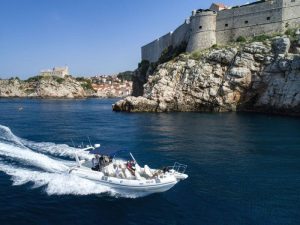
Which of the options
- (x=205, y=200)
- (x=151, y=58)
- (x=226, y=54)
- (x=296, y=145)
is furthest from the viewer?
(x=151, y=58)

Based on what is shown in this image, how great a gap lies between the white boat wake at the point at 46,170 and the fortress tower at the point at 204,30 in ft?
137

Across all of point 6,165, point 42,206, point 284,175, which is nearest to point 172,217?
point 42,206

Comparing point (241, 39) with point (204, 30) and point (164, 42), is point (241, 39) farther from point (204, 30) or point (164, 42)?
point (164, 42)

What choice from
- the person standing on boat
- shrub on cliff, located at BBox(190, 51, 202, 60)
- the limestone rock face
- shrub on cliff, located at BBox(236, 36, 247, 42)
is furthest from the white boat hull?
shrub on cliff, located at BBox(236, 36, 247, 42)

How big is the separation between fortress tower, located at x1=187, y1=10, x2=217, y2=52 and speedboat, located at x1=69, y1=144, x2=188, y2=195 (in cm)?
4800

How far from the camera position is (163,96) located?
193ft

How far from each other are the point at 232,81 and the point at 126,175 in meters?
40.2

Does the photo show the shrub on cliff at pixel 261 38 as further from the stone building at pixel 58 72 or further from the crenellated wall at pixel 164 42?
the stone building at pixel 58 72

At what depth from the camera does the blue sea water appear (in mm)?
14750

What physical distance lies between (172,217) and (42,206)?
555cm

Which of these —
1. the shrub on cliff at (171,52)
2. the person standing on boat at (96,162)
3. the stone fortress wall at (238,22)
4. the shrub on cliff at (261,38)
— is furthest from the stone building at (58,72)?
the person standing on boat at (96,162)

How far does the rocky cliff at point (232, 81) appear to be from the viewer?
50.3 meters

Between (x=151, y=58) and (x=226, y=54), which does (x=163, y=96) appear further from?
(x=151, y=58)

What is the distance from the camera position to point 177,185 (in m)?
18.6
